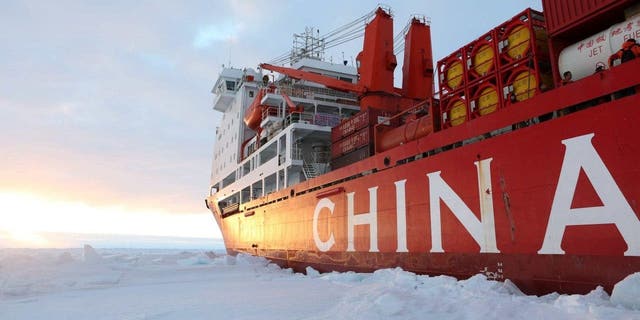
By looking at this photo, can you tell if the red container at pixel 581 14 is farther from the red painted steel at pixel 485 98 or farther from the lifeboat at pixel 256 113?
the lifeboat at pixel 256 113

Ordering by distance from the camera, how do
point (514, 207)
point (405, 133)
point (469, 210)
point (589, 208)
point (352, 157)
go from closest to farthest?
point (589, 208)
point (514, 207)
point (469, 210)
point (405, 133)
point (352, 157)

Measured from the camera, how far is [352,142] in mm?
13445

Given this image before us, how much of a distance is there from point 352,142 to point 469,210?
6186 millimetres

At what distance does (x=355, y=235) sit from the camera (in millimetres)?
11133

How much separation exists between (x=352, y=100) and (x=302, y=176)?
19.6 feet

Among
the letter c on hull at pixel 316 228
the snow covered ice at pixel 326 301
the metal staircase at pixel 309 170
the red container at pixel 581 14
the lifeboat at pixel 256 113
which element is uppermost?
the lifeboat at pixel 256 113

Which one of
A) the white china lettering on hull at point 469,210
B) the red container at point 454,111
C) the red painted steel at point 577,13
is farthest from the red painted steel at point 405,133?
the red painted steel at point 577,13

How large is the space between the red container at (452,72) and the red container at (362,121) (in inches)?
129

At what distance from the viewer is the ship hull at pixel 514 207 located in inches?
219

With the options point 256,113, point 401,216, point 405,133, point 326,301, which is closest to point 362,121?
point 405,133

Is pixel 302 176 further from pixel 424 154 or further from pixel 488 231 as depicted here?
pixel 488 231

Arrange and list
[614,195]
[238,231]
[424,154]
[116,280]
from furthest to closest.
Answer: [238,231], [116,280], [424,154], [614,195]

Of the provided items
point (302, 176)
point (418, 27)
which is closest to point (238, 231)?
point (302, 176)

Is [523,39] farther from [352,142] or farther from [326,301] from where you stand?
[352,142]
